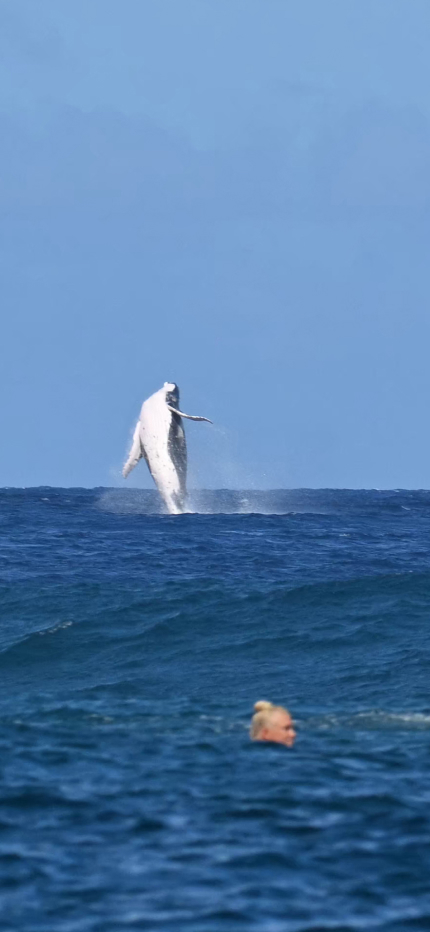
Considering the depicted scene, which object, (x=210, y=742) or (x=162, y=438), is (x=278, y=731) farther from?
(x=162, y=438)

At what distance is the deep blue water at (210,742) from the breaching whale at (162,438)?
7483 millimetres

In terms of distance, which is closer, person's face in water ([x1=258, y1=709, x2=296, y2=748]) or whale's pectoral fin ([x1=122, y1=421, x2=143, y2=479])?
person's face in water ([x1=258, y1=709, x2=296, y2=748])

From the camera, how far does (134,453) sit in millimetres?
51625

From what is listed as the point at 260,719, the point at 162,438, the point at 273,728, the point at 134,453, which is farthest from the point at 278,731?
the point at 134,453

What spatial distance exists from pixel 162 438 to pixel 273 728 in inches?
1283

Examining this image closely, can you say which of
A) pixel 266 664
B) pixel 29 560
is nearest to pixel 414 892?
pixel 266 664

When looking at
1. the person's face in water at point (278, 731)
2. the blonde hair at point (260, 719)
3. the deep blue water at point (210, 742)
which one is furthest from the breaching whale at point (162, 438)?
the person's face in water at point (278, 731)

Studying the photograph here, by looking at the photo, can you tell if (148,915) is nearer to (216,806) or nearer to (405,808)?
(216,806)

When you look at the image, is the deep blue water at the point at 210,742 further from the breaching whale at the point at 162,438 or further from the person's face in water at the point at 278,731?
the breaching whale at the point at 162,438

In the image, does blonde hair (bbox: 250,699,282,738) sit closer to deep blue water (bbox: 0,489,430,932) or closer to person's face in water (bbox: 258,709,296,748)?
person's face in water (bbox: 258,709,296,748)

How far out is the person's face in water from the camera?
704 inches

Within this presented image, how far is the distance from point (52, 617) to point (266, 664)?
7431mm

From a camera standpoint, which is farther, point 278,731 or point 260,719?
point 260,719

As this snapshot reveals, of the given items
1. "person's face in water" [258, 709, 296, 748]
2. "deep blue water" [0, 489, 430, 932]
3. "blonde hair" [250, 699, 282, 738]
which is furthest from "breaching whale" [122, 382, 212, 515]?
"person's face in water" [258, 709, 296, 748]
